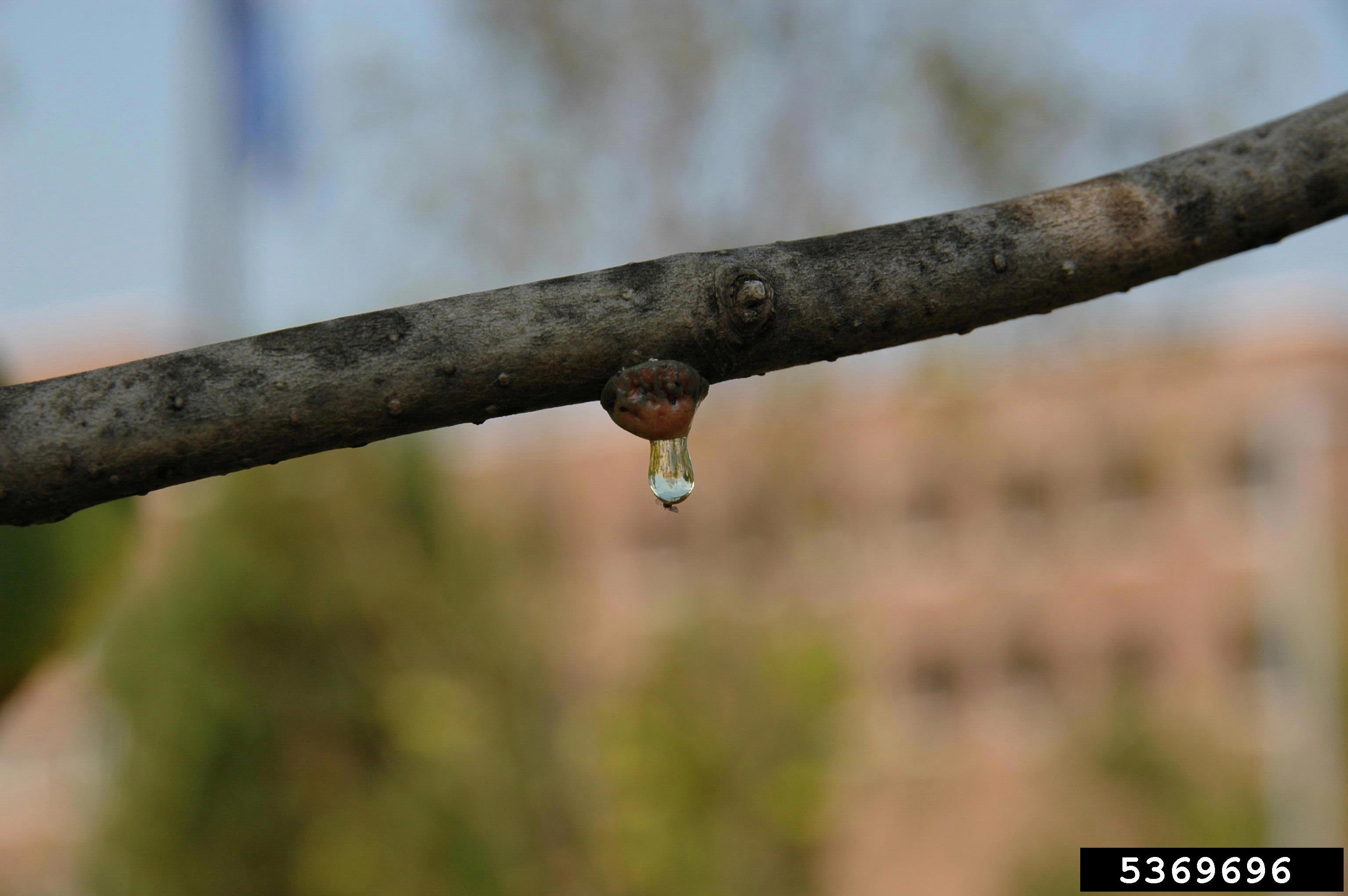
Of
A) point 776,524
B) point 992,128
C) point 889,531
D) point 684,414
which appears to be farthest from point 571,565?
point 684,414

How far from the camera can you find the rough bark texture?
1277 millimetres

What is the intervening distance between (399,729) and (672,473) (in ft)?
28.2

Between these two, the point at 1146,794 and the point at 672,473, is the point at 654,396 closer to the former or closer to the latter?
the point at 672,473

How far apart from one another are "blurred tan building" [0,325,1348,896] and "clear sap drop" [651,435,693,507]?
21060 millimetres

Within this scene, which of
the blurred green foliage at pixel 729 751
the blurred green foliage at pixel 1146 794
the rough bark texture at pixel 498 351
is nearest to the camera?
the rough bark texture at pixel 498 351

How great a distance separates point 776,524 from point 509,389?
48.2 feet

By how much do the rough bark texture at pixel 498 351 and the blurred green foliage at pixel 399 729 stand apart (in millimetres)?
8640

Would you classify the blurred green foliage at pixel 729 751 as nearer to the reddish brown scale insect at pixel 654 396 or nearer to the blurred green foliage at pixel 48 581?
the blurred green foliage at pixel 48 581

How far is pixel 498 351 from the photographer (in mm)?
1283

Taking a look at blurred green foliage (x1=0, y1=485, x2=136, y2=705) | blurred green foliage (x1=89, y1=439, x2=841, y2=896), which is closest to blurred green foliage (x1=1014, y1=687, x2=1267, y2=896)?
blurred green foliage (x1=89, y1=439, x2=841, y2=896)

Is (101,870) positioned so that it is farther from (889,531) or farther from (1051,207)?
(889,531)

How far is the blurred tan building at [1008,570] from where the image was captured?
25.6m

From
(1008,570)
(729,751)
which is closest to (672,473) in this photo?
(729,751)

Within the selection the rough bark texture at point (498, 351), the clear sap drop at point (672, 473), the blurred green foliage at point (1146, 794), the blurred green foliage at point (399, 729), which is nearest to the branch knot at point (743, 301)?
the rough bark texture at point (498, 351)
